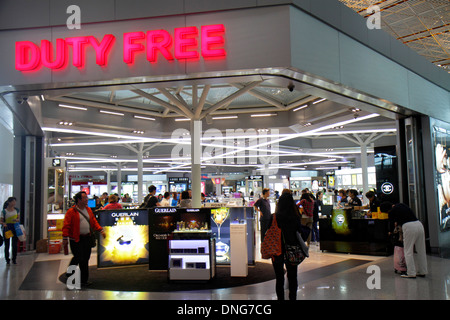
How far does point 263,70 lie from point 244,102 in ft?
29.5

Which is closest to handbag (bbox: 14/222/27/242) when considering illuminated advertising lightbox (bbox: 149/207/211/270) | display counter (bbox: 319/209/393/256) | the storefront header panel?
illuminated advertising lightbox (bbox: 149/207/211/270)

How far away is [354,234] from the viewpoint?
9.69 metres

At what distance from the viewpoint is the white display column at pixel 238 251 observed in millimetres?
7266

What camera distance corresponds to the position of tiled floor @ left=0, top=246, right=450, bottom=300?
5758mm

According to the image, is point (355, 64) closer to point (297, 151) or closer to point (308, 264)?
point (308, 264)

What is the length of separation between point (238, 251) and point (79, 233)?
293 centimetres

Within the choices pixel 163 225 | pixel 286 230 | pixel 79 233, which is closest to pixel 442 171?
pixel 286 230

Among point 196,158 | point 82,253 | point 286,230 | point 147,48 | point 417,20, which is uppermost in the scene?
point 417,20

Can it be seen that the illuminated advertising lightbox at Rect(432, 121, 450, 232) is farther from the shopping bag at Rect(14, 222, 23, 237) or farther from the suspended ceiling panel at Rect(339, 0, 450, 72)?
the shopping bag at Rect(14, 222, 23, 237)

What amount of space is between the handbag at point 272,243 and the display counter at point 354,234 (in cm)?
522

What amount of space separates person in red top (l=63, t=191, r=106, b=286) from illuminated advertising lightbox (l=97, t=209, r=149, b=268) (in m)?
1.72

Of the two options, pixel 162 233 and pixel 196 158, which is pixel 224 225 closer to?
pixel 162 233

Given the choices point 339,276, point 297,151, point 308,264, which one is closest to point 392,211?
point 339,276

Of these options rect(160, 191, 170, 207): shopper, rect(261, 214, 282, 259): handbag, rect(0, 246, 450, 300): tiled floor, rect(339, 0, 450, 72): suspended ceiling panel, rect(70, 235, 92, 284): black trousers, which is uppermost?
rect(339, 0, 450, 72): suspended ceiling panel
